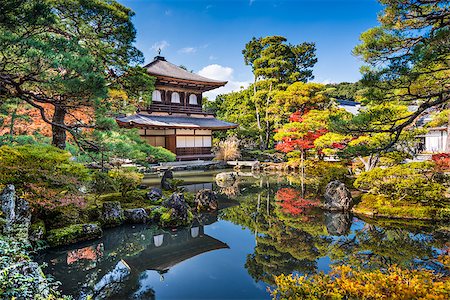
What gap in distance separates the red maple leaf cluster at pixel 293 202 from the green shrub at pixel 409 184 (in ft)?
5.66

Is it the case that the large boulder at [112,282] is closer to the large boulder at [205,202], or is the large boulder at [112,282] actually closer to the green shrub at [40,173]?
the green shrub at [40,173]

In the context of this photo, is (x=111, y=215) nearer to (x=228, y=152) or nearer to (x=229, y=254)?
(x=229, y=254)

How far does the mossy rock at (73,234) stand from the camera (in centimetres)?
505

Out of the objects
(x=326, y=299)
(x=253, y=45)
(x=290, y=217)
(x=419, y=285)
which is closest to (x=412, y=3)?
(x=419, y=285)

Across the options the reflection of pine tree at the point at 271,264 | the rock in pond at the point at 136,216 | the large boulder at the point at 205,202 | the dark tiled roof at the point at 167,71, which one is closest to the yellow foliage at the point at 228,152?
the dark tiled roof at the point at 167,71

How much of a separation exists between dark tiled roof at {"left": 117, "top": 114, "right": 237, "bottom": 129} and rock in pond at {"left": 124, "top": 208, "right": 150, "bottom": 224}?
9218mm

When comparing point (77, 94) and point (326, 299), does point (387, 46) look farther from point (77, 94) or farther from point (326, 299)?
point (77, 94)

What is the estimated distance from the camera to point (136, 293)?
359 cm

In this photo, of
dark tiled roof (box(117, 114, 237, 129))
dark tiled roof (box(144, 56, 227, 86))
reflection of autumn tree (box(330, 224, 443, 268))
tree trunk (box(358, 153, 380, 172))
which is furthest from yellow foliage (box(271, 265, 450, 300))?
dark tiled roof (box(144, 56, 227, 86))

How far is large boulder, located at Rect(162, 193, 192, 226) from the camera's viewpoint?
6577 mm

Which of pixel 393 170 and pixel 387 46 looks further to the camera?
pixel 393 170

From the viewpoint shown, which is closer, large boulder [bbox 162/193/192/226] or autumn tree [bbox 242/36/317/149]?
large boulder [bbox 162/193/192/226]

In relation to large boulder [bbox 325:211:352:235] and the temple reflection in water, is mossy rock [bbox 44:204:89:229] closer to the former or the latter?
the temple reflection in water

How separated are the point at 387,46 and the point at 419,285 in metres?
3.67
